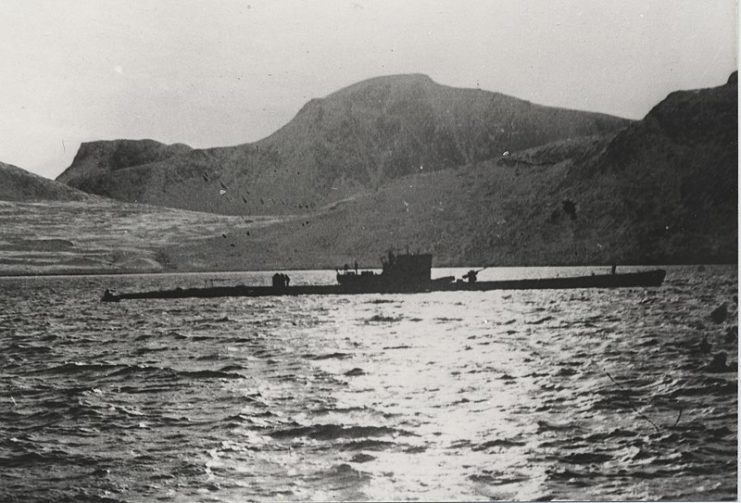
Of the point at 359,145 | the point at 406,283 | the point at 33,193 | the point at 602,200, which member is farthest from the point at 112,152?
the point at 406,283

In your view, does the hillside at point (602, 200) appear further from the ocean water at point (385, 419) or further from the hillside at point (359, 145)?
the ocean water at point (385, 419)

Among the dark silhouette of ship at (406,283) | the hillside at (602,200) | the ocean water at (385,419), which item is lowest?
the ocean water at (385,419)

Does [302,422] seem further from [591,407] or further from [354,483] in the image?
[591,407]

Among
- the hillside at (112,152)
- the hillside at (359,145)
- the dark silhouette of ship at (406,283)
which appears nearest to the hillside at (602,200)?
the hillside at (359,145)

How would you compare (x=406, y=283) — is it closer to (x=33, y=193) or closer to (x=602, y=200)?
(x=602, y=200)

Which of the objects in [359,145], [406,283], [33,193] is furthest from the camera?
[406,283]

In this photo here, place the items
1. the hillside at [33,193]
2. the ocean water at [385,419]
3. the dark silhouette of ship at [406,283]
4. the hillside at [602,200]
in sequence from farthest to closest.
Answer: the dark silhouette of ship at [406,283], the hillside at [33,193], the hillside at [602,200], the ocean water at [385,419]
